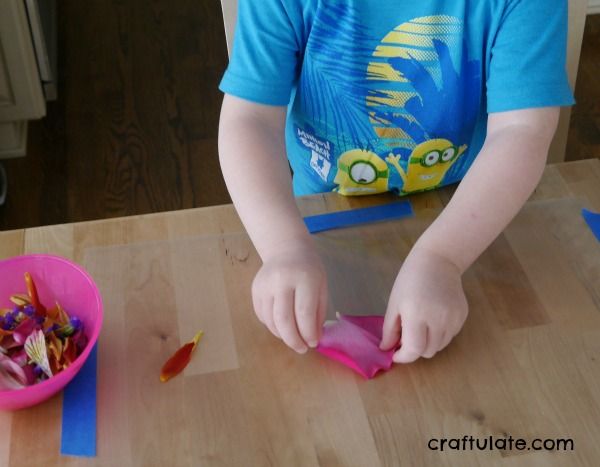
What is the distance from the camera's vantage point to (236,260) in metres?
0.75

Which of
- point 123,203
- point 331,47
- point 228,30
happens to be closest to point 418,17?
point 331,47

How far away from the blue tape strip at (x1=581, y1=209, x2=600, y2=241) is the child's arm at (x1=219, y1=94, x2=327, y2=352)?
0.28m

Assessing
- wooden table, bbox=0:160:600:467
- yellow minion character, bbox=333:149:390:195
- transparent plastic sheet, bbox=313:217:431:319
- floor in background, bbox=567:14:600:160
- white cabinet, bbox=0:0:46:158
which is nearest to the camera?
wooden table, bbox=0:160:600:467

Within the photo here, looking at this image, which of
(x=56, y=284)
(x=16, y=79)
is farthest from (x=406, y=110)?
(x=16, y=79)

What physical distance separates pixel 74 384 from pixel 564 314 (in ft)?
1.34

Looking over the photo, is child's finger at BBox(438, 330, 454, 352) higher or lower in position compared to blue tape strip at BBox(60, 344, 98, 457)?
higher

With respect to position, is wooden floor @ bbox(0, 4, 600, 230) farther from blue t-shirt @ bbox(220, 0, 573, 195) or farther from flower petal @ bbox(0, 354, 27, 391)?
flower petal @ bbox(0, 354, 27, 391)

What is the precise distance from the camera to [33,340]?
63 cm

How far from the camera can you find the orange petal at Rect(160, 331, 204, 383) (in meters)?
0.65

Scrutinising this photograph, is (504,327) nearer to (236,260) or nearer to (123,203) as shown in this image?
(236,260)

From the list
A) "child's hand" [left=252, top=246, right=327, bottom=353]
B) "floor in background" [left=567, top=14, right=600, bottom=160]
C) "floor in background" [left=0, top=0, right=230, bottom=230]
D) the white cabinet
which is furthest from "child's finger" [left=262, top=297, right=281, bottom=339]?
"floor in background" [left=567, top=14, right=600, bottom=160]

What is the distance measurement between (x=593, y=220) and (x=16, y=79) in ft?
4.46

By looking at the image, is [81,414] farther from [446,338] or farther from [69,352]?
[446,338]

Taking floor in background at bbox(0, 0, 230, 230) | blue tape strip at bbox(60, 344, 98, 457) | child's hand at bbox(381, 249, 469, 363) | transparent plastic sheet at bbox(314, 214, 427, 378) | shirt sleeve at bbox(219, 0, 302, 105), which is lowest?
floor in background at bbox(0, 0, 230, 230)
